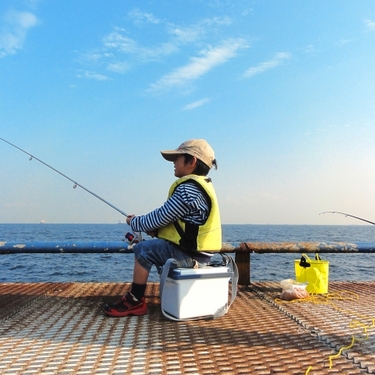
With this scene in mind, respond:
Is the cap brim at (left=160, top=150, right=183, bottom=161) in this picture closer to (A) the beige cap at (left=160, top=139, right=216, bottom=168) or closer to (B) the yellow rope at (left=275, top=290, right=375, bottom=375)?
(A) the beige cap at (left=160, top=139, right=216, bottom=168)

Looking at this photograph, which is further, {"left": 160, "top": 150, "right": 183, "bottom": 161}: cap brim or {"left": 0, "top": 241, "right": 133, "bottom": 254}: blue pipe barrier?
{"left": 0, "top": 241, "right": 133, "bottom": 254}: blue pipe barrier

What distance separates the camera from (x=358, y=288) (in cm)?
490

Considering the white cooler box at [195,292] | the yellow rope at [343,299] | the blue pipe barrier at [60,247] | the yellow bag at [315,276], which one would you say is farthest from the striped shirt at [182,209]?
the yellow bag at [315,276]

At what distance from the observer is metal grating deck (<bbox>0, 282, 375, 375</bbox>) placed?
7.63ft

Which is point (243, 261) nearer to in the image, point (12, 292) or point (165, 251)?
point (165, 251)

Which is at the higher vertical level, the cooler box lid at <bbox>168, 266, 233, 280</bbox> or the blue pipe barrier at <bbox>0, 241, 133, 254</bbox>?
the blue pipe barrier at <bbox>0, 241, 133, 254</bbox>

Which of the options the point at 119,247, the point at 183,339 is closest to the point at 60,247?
the point at 119,247

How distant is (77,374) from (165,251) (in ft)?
4.77

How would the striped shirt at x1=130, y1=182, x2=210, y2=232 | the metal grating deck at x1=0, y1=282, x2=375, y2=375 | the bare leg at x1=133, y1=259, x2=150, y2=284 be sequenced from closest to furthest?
the metal grating deck at x1=0, y1=282, x2=375, y2=375, the striped shirt at x1=130, y1=182, x2=210, y2=232, the bare leg at x1=133, y1=259, x2=150, y2=284

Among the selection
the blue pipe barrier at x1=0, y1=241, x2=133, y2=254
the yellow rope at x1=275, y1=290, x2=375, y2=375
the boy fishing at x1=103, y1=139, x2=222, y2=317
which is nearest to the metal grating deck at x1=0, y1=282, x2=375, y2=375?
the yellow rope at x1=275, y1=290, x2=375, y2=375

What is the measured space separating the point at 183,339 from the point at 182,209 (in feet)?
3.45

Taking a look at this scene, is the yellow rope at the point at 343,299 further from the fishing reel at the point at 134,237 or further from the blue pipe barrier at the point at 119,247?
the fishing reel at the point at 134,237

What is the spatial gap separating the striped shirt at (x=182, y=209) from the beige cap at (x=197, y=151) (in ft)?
1.01

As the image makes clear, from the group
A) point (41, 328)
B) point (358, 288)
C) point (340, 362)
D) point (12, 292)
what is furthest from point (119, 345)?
point (358, 288)
